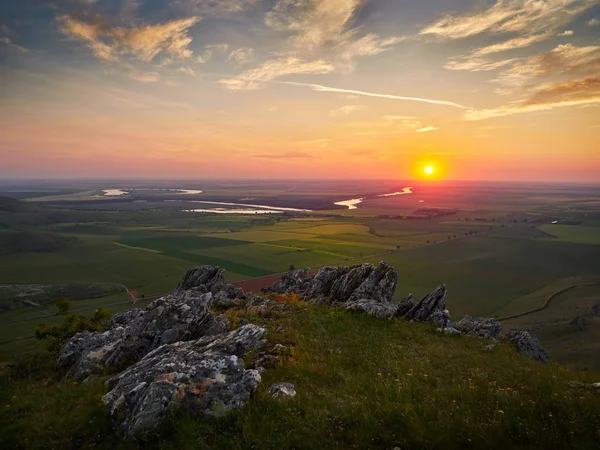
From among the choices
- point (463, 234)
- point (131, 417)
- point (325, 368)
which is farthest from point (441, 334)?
point (463, 234)

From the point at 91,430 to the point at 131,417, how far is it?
4.50ft

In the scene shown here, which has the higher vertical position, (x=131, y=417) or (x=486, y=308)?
(x=131, y=417)

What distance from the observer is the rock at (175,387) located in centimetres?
1044

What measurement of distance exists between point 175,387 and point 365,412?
6.36 meters

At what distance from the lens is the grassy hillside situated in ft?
28.5

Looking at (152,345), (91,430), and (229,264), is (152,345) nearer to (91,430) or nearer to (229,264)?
(91,430)

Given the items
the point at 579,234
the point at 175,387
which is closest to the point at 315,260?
the point at 175,387

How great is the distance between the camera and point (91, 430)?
10.5 meters

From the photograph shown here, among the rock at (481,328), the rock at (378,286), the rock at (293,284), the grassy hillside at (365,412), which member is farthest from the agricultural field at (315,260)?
the grassy hillside at (365,412)

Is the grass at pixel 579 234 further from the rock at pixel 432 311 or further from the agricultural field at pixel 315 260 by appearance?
the rock at pixel 432 311

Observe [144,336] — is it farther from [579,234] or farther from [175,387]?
[579,234]

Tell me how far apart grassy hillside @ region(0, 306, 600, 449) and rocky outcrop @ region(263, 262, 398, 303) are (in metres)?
13.7

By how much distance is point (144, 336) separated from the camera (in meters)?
18.3

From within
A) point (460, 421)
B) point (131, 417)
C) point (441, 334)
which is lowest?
point (441, 334)
